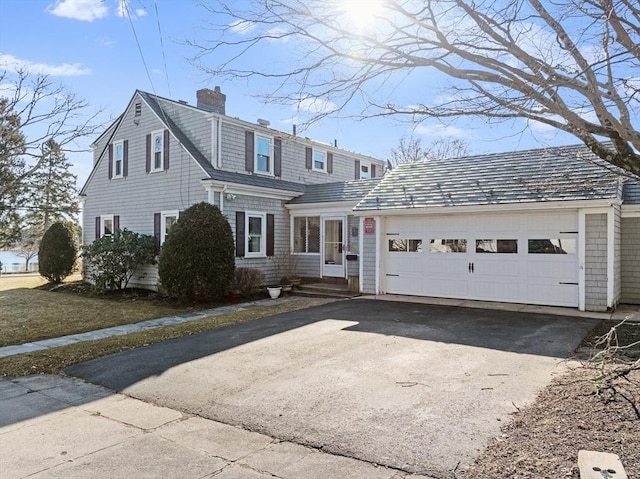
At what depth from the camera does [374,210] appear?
13281mm

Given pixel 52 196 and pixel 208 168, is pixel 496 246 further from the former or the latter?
pixel 52 196

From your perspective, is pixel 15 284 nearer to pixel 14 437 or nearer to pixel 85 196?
pixel 85 196

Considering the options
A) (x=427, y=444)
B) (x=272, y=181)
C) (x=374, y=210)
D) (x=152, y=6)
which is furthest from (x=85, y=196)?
(x=427, y=444)

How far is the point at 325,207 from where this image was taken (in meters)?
15.8

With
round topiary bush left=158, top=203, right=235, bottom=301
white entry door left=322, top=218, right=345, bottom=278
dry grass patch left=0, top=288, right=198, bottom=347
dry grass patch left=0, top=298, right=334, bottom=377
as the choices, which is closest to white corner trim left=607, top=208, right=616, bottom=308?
dry grass patch left=0, top=298, right=334, bottom=377

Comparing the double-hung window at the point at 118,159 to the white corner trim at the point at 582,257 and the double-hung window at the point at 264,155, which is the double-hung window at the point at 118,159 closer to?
the double-hung window at the point at 264,155

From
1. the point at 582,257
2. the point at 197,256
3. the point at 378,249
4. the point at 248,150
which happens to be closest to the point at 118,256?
the point at 197,256

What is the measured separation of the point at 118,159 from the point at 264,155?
6.19 m

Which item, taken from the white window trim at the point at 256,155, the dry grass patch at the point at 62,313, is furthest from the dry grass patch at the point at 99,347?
the white window trim at the point at 256,155


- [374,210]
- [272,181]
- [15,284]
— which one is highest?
Answer: [272,181]

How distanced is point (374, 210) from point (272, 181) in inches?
194

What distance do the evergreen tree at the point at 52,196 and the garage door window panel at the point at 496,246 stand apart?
3259 cm

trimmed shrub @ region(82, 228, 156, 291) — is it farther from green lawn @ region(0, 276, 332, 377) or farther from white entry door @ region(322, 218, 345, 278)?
white entry door @ region(322, 218, 345, 278)

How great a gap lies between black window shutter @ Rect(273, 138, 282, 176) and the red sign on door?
486 cm
